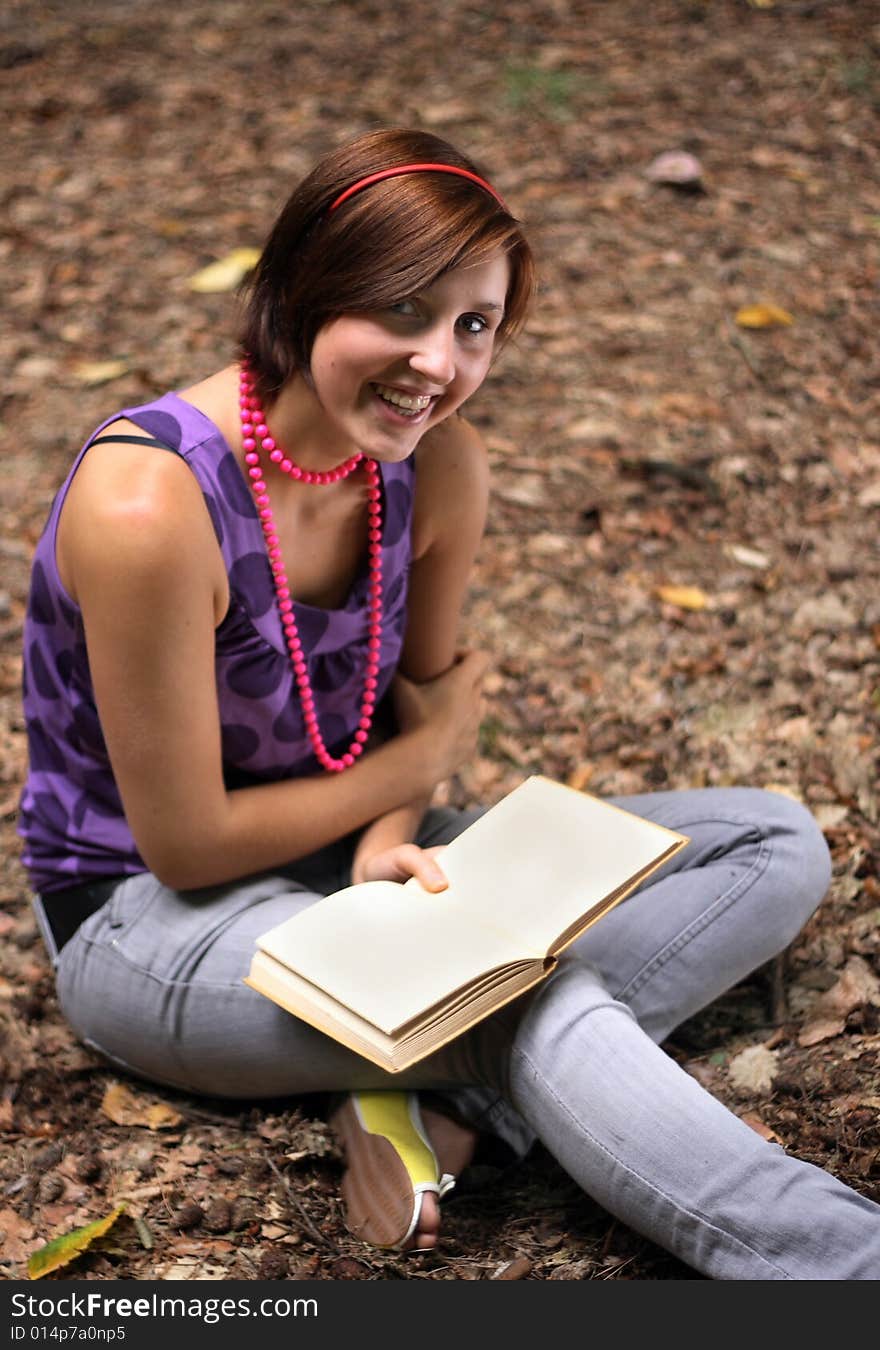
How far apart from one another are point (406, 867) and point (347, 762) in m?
0.28

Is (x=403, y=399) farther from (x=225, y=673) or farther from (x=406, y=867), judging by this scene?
(x=406, y=867)

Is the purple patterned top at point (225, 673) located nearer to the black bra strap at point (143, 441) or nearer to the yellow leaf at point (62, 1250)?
the black bra strap at point (143, 441)

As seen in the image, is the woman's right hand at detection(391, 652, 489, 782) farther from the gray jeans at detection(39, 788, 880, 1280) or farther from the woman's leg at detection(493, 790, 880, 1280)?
the woman's leg at detection(493, 790, 880, 1280)

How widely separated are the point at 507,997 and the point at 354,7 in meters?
5.65

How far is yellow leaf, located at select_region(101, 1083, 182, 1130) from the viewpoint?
2297 millimetres

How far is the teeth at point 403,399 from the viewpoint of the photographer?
192 cm

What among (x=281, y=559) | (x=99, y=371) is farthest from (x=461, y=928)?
(x=99, y=371)

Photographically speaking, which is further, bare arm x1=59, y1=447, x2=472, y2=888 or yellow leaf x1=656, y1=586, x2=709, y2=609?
yellow leaf x1=656, y1=586, x2=709, y2=609

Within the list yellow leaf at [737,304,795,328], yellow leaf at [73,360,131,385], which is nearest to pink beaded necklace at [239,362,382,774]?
yellow leaf at [73,360,131,385]

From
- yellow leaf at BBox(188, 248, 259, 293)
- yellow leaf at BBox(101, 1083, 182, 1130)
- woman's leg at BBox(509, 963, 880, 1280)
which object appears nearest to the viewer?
woman's leg at BBox(509, 963, 880, 1280)

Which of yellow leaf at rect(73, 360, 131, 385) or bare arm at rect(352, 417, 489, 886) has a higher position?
bare arm at rect(352, 417, 489, 886)

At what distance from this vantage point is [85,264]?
4.85 metres

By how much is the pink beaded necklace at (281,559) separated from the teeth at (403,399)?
0.20 meters

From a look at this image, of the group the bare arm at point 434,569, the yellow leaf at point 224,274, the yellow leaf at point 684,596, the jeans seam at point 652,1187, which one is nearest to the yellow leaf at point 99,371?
the yellow leaf at point 224,274
